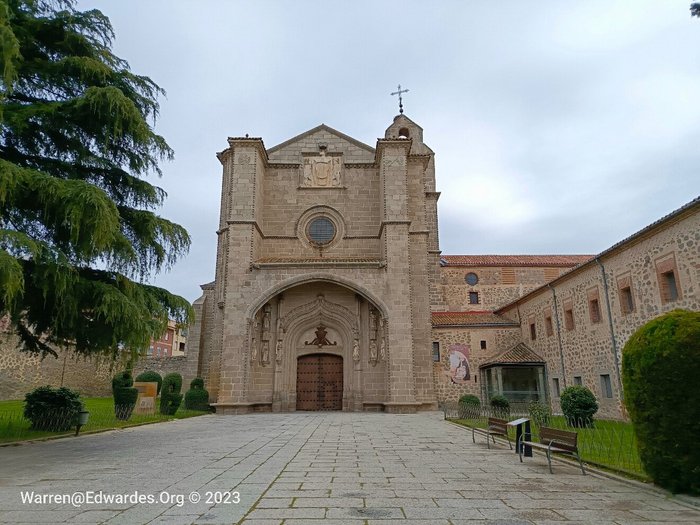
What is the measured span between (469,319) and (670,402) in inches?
733

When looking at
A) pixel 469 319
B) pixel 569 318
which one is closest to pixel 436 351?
pixel 469 319

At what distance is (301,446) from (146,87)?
25.9ft

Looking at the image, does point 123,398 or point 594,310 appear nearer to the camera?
point 123,398

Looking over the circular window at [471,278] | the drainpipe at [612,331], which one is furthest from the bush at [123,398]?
the circular window at [471,278]

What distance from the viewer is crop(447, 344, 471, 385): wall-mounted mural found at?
2195cm

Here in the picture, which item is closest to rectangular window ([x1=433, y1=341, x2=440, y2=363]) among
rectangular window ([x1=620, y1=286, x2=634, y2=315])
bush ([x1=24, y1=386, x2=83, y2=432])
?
rectangular window ([x1=620, y1=286, x2=634, y2=315])

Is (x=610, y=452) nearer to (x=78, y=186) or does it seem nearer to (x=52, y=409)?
(x=78, y=186)

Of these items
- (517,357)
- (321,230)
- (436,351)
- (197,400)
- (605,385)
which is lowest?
(197,400)

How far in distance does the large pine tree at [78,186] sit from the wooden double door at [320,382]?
11026mm

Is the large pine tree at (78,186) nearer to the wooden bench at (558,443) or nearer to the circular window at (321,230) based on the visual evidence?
the wooden bench at (558,443)

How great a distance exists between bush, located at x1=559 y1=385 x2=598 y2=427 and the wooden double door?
944cm

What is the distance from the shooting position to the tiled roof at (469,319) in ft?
74.4

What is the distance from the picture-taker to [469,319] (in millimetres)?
23203

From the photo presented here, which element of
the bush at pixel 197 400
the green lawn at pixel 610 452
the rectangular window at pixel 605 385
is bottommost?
the green lawn at pixel 610 452
